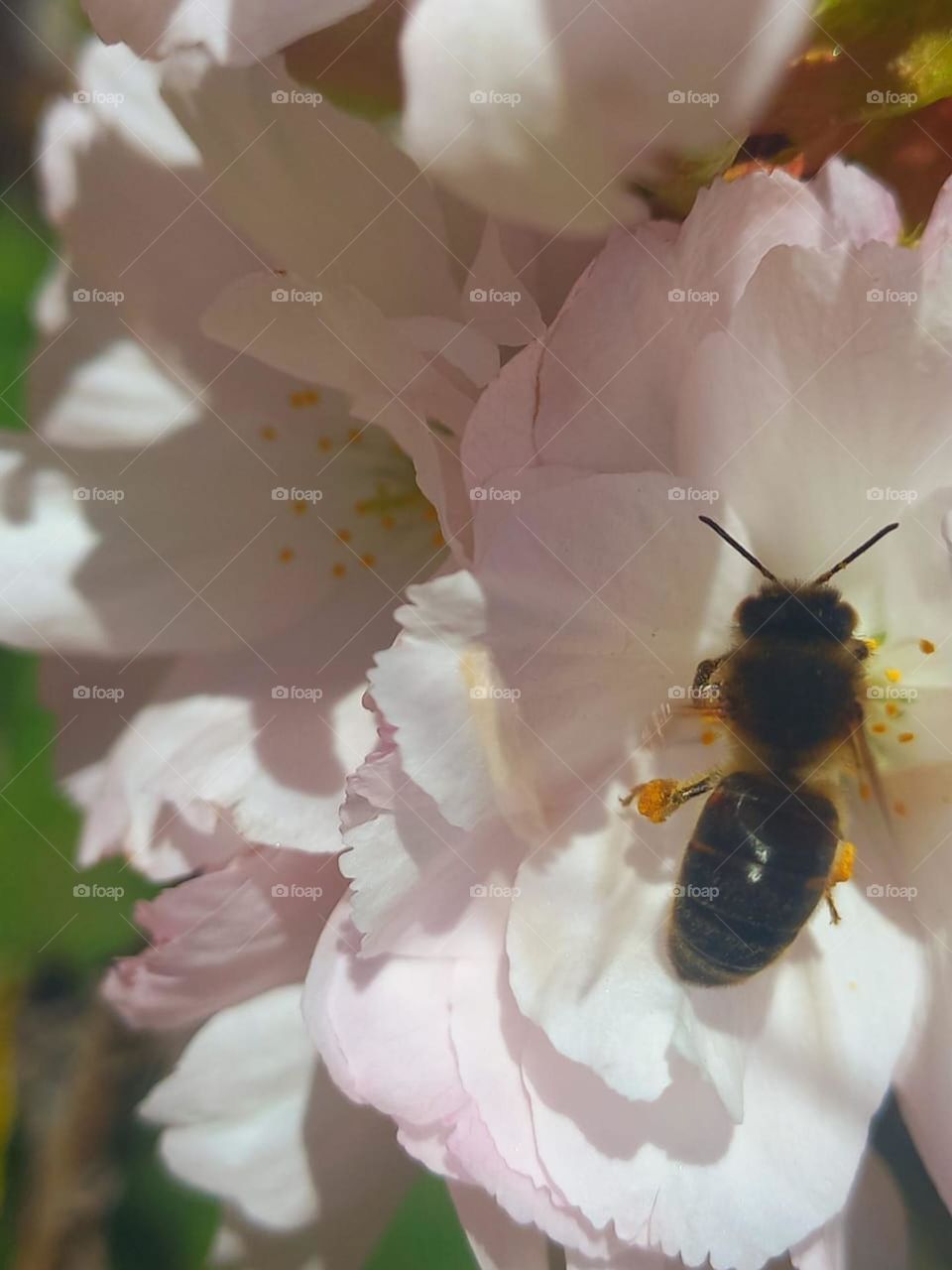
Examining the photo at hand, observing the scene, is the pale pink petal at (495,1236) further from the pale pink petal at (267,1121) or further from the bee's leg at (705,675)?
the bee's leg at (705,675)

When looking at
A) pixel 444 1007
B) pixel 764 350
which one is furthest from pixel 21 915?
pixel 764 350

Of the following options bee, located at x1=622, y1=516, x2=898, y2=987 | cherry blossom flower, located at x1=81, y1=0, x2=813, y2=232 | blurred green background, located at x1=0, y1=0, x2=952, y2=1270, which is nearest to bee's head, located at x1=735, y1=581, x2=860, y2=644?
bee, located at x1=622, y1=516, x2=898, y2=987

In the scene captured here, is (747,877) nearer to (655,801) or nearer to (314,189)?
(655,801)

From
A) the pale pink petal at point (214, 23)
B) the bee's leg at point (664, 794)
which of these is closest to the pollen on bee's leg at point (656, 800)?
the bee's leg at point (664, 794)

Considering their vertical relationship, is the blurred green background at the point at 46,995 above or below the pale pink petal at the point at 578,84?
below

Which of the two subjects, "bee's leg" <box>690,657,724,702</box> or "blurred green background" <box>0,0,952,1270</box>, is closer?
"bee's leg" <box>690,657,724,702</box>

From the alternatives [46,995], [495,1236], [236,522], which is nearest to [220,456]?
[236,522]

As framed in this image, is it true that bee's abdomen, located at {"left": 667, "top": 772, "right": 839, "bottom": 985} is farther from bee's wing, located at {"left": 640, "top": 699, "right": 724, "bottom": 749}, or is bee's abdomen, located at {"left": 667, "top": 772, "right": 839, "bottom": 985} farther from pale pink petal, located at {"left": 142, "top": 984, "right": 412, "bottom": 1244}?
pale pink petal, located at {"left": 142, "top": 984, "right": 412, "bottom": 1244}

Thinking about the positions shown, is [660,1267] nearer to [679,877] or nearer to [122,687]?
[679,877]
